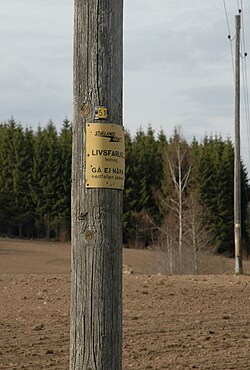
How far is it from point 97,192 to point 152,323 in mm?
6161

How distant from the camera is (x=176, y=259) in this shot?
→ 29.0 m

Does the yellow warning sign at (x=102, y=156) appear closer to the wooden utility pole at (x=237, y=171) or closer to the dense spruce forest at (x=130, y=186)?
the wooden utility pole at (x=237, y=171)

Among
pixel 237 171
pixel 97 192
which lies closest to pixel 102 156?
pixel 97 192

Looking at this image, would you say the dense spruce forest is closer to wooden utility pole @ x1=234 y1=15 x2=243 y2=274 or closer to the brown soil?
wooden utility pole @ x1=234 y1=15 x2=243 y2=274

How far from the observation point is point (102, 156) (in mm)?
4379

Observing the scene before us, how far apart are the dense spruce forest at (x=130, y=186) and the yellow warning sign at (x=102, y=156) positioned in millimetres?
39689

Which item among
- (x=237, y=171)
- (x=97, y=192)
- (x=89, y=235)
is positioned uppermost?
(x=237, y=171)

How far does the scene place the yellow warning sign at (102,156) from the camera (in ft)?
14.4

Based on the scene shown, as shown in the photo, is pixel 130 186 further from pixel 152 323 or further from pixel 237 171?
pixel 152 323

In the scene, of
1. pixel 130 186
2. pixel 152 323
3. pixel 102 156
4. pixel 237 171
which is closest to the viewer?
pixel 102 156

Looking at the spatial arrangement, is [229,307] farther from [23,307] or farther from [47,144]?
[47,144]

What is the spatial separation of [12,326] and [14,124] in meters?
44.7

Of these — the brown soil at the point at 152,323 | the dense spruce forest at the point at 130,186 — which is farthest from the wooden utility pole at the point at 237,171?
the dense spruce forest at the point at 130,186

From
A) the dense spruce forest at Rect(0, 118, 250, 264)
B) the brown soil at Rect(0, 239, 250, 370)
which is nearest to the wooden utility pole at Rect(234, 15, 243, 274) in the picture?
the brown soil at Rect(0, 239, 250, 370)
